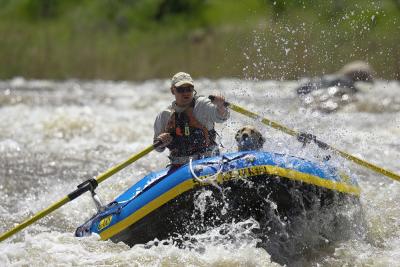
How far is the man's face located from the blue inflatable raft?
699 millimetres

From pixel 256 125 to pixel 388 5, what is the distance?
41.0ft

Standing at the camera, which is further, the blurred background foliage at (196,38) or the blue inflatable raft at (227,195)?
the blurred background foliage at (196,38)

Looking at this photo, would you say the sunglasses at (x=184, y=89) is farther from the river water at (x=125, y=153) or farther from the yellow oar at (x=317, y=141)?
the river water at (x=125, y=153)

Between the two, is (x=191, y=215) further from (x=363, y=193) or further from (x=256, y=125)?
(x=363, y=193)

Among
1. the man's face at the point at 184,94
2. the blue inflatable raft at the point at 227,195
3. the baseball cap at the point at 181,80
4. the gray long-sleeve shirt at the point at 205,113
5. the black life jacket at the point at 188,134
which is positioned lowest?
the blue inflatable raft at the point at 227,195

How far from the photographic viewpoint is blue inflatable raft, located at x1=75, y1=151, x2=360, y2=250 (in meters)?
5.72

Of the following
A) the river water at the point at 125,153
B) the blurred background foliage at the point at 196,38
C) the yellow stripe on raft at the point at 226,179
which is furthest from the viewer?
the blurred background foliage at the point at 196,38

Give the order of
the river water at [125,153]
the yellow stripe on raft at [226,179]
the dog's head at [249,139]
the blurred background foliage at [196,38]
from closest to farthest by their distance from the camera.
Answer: the yellow stripe on raft at [226,179]
the river water at [125,153]
the dog's head at [249,139]
the blurred background foliage at [196,38]

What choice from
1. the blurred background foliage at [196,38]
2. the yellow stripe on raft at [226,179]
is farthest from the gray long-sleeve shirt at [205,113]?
the blurred background foliage at [196,38]

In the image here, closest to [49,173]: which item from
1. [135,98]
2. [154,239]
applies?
[154,239]

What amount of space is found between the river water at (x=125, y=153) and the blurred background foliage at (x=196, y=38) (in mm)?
636

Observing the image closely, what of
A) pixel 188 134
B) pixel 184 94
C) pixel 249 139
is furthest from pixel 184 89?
pixel 249 139

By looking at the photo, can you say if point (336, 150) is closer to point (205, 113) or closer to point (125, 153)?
point (205, 113)

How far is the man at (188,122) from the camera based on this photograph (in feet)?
21.0
